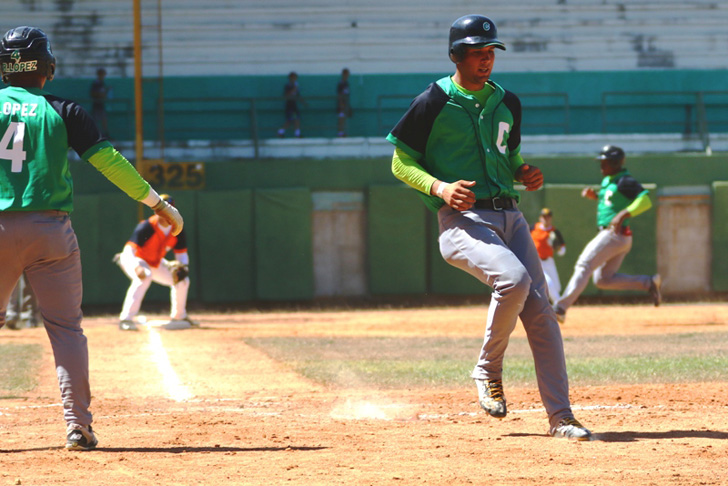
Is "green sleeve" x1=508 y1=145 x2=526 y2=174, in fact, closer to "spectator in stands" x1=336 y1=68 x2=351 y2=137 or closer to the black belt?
the black belt

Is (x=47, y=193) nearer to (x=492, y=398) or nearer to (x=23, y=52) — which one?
(x=23, y=52)

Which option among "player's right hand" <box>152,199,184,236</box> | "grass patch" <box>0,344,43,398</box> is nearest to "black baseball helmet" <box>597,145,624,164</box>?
"grass patch" <box>0,344,43,398</box>

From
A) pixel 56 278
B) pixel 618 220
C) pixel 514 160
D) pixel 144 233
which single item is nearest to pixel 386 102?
pixel 144 233

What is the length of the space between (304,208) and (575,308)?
227 inches

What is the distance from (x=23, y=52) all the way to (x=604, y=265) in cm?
968

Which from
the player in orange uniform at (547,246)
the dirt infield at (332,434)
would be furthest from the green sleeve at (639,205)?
A: the dirt infield at (332,434)

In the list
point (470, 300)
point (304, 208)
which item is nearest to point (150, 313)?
point (304, 208)

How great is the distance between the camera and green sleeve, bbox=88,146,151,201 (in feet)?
18.3

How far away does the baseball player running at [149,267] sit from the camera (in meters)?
14.7

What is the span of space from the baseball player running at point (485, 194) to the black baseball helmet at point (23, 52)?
2007 mm

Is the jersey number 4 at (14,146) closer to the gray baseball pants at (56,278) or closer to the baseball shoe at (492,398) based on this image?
the gray baseball pants at (56,278)

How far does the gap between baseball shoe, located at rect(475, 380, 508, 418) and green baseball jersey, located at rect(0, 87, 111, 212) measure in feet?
8.17

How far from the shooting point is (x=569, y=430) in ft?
18.5

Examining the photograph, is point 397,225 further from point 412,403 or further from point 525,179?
point 525,179
